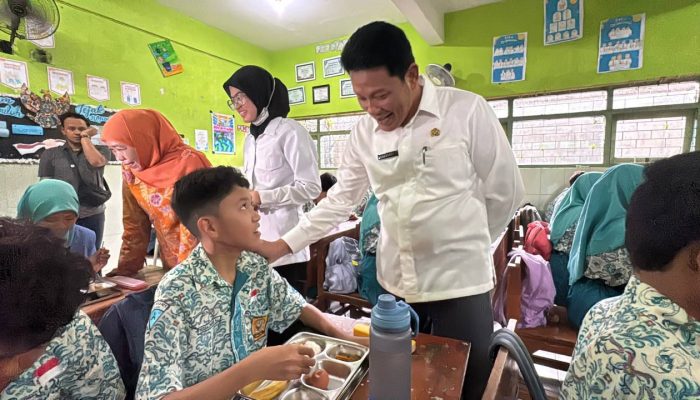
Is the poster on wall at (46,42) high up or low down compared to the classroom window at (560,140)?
up

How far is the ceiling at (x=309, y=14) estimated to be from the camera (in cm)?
464

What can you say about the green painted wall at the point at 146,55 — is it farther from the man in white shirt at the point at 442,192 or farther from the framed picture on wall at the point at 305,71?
the man in white shirt at the point at 442,192

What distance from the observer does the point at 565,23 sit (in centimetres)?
446

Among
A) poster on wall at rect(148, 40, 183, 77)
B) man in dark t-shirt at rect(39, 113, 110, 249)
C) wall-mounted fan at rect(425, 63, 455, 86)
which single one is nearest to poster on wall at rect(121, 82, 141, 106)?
poster on wall at rect(148, 40, 183, 77)

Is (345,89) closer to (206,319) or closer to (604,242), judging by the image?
(604,242)

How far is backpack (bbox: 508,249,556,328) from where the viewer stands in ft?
6.42

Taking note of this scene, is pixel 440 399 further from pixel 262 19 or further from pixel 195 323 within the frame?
pixel 262 19

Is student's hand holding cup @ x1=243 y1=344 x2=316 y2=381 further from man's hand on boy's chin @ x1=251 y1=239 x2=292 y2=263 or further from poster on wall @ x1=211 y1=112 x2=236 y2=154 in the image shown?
poster on wall @ x1=211 y1=112 x2=236 y2=154

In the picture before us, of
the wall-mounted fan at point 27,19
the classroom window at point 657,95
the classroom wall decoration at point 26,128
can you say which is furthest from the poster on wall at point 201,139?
the classroom window at point 657,95

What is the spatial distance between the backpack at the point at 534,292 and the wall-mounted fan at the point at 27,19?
166 inches

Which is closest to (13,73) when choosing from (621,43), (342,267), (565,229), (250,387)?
(342,267)

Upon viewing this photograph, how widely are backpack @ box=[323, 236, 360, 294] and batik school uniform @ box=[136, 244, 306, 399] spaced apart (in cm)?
158

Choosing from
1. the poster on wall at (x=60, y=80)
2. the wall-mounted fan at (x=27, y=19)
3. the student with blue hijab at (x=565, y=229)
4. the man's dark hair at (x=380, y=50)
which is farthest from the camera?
the poster on wall at (x=60, y=80)

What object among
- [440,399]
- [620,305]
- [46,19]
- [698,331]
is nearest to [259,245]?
[440,399]
